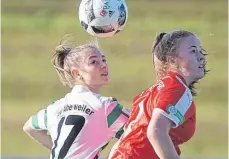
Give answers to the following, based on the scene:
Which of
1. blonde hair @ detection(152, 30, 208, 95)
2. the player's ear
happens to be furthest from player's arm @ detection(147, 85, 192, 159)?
the player's ear

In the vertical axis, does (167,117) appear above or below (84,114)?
below

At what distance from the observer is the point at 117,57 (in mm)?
20625

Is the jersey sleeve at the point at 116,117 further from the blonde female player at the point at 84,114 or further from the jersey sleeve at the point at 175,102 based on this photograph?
the jersey sleeve at the point at 175,102

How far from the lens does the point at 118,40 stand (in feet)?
75.1

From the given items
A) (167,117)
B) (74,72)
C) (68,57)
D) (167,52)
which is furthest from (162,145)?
(68,57)

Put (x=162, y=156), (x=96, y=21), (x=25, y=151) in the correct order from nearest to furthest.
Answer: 1. (x=162, y=156)
2. (x=96, y=21)
3. (x=25, y=151)

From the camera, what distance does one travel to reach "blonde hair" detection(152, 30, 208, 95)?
5.57 meters

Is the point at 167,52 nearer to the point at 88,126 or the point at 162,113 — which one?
the point at 162,113

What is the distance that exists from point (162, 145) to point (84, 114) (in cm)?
96

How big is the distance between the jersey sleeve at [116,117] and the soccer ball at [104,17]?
0.96 m

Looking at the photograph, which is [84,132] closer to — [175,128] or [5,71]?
[175,128]

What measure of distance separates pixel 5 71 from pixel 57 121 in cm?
1352

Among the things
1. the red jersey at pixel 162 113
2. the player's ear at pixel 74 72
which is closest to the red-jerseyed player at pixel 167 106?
the red jersey at pixel 162 113

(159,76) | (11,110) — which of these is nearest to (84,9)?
(159,76)
